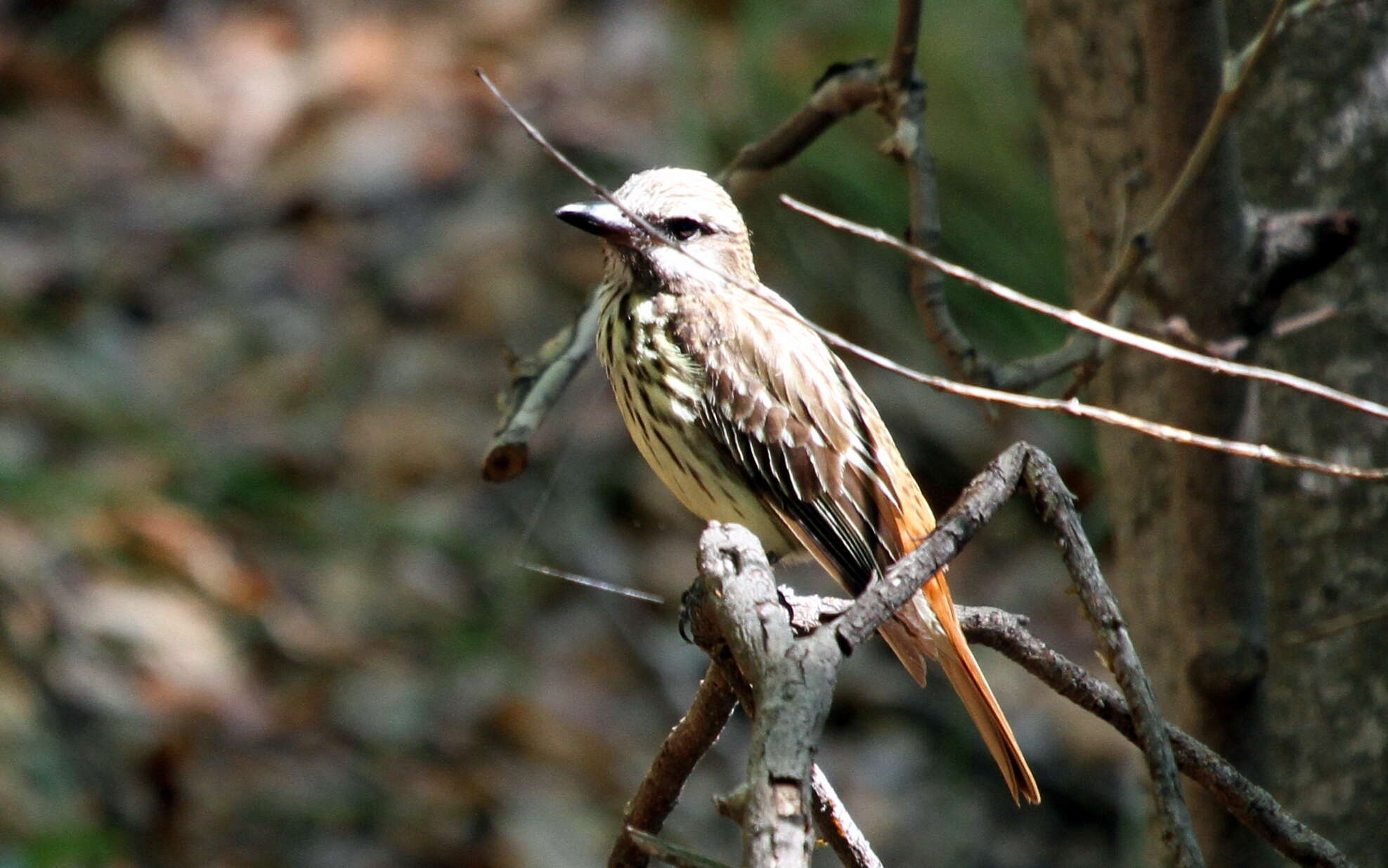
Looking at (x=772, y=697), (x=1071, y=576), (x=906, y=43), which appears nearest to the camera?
(x=772, y=697)

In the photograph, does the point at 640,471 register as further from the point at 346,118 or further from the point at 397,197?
the point at 346,118

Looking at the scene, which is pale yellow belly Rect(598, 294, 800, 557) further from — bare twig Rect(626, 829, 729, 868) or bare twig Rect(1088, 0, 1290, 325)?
bare twig Rect(626, 829, 729, 868)

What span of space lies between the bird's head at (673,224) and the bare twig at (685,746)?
128cm

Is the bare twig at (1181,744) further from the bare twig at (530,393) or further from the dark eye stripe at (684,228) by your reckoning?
the dark eye stripe at (684,228)

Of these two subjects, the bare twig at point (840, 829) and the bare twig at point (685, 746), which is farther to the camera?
the bare twig at point (685, 746)

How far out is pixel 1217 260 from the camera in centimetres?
279

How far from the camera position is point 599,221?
2883 millimetres

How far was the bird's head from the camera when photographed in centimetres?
301

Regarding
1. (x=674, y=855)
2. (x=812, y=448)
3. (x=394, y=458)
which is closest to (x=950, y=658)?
(x=812, y=448)

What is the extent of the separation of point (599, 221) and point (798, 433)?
523 mm

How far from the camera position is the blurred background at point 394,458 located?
4750 millimetres

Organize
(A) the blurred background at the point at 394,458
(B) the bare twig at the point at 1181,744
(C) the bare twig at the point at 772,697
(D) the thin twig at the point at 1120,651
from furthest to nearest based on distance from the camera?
1. (A) the blurred background at the point at 394,458
2. (B) the bare twig at the point at 1181,744
3. (D) the thin twig at the point at 1120,651
4. (C) the bare twig at the point at 772,697

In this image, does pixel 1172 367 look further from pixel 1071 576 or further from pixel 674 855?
pixel 674 855

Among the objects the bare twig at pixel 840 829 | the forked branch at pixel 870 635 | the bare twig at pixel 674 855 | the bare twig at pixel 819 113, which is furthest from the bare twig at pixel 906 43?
the bare twig at pixel 674 855
